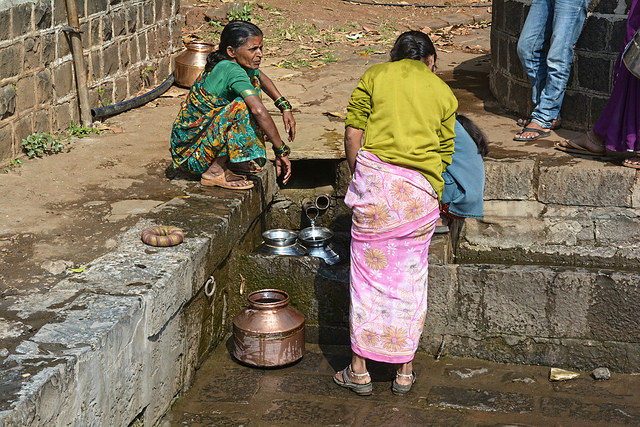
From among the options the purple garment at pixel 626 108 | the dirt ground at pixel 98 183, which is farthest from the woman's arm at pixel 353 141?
the purple garment at pixel 626 108

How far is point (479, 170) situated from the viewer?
4797mm

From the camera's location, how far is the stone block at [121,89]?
7.19 metres

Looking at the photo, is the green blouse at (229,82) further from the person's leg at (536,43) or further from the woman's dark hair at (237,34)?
the person's leg at (536,43)

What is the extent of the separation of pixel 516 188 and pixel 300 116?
2081mm

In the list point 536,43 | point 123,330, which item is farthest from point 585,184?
point 123,330

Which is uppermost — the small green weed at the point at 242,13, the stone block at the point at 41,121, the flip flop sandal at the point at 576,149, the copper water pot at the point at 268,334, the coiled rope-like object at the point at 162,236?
the small green weed at the point at 242,13

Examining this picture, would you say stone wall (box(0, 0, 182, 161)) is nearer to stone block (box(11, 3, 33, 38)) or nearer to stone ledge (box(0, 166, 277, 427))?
stone block (box(11, 3, 33, 38))

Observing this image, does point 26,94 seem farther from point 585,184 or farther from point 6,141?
point 585,184

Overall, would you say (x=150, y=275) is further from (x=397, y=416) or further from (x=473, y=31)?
(x=473, y=31)

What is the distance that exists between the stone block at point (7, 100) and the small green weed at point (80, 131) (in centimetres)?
76

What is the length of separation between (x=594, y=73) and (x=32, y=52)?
4148mm

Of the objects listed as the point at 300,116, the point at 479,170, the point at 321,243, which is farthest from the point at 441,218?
the point at 300,116

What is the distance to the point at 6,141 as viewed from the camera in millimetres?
5523

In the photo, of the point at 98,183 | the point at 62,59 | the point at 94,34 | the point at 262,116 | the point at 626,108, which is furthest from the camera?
the point at 94,34
